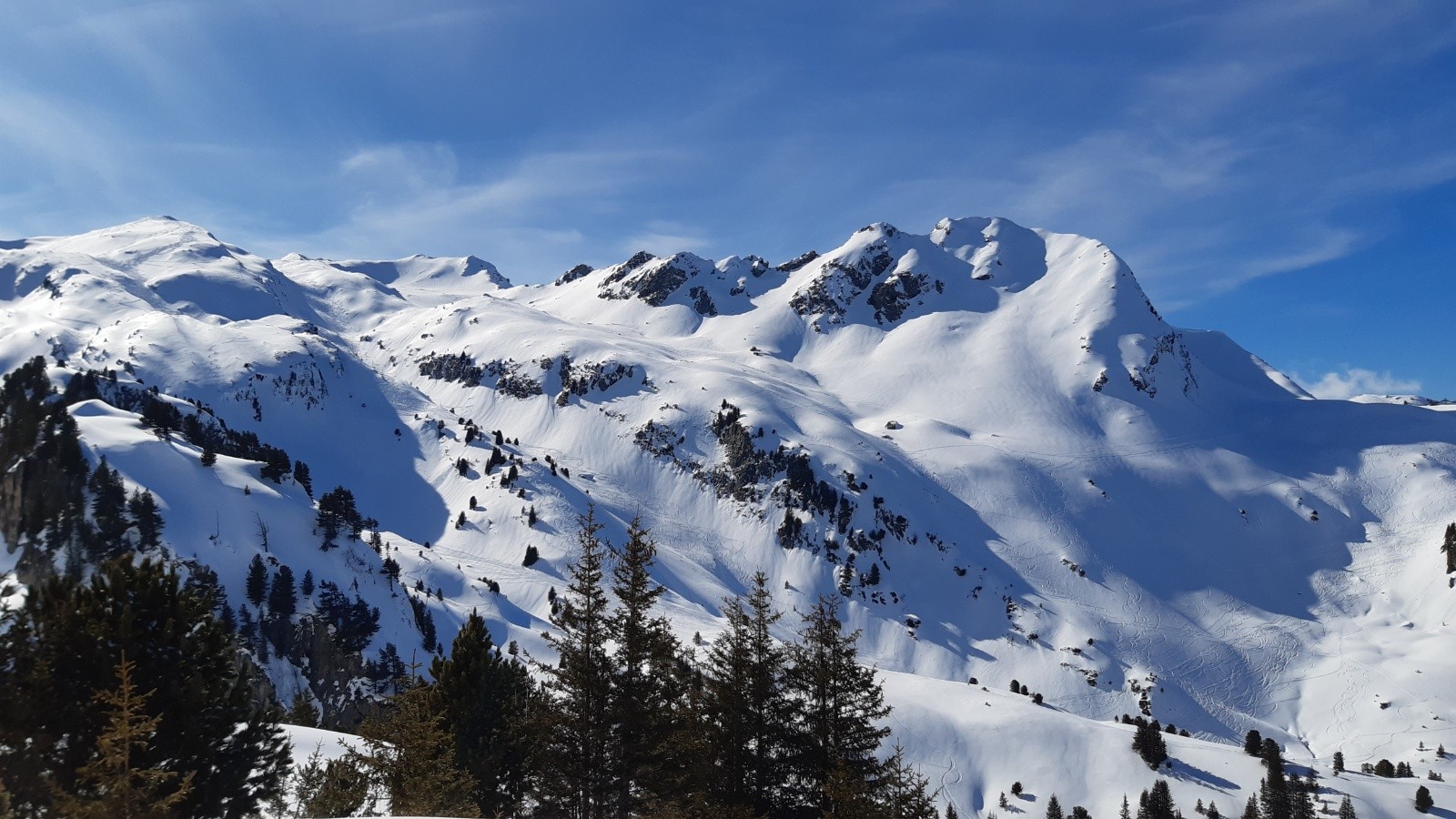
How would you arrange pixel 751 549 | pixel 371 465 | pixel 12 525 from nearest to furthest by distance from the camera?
pixel 12 525
pixel 751 549
pixel 371 465

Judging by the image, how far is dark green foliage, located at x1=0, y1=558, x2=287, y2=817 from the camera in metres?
18.2

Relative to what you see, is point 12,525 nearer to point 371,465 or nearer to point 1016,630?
point 371,465

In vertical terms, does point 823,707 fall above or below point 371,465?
below

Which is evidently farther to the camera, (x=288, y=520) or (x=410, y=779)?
(x=288, y=520)

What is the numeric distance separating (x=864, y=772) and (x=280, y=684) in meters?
75.9

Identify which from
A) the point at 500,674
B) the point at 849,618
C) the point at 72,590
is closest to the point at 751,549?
the point at 849,618

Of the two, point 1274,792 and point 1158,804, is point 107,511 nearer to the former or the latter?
point 1158,804

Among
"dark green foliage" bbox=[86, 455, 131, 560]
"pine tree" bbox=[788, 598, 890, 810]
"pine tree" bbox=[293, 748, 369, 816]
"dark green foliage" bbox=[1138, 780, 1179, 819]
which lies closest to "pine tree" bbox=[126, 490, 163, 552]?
"dark green foliage" bbox=[86, 455, 131, 560]

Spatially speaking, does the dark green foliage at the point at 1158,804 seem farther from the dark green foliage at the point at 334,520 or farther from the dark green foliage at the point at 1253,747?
the dark green foliage at the point at 334,520

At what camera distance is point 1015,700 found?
4235 inches

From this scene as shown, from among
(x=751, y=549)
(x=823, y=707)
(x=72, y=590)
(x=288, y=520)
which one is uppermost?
(x=751, y=549)

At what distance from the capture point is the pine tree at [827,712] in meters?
23.8

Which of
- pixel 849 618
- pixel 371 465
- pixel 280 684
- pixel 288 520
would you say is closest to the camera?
pixel 280 684

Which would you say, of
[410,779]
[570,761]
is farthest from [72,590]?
[570,761]
